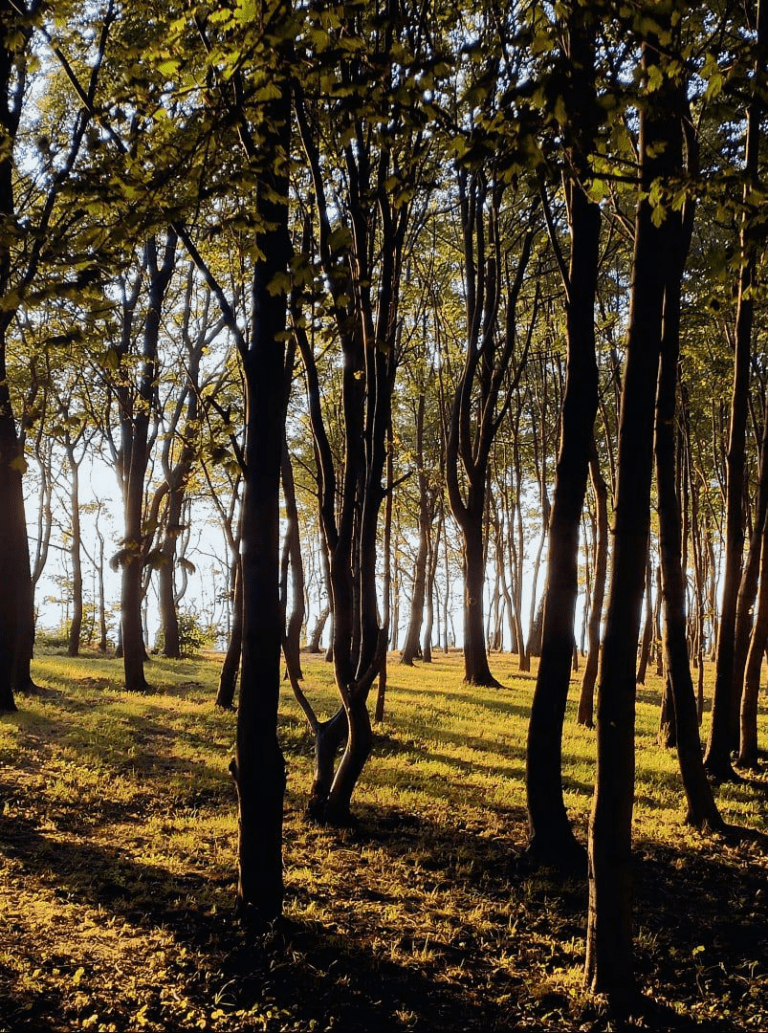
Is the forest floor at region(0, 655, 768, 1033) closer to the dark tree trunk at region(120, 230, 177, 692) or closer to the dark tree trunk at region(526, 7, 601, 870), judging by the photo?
the dark tree trunk at region(526, 7, 601, 870)

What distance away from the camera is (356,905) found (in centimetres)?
558

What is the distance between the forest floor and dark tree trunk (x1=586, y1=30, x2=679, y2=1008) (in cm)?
35

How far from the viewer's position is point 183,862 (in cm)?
627

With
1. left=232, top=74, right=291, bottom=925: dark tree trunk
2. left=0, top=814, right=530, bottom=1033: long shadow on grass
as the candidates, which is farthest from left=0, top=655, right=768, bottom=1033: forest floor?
left=232, top=74, right=291, bottom=925: dark tree trunk

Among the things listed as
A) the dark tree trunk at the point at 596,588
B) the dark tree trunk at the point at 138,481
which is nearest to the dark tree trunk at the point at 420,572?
the dark tree trunk at the point at 138,481

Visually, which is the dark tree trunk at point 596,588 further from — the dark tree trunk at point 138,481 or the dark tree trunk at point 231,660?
the dark tree trunk at point 138,481

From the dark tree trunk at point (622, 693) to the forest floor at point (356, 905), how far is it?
1.14 feet

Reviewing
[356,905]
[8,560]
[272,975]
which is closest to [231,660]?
[8,560]

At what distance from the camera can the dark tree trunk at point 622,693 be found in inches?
169

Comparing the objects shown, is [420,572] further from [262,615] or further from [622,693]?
[622,693]

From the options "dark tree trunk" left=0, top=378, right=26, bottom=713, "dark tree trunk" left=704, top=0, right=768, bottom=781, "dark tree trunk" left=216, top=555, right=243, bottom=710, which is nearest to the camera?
"dark tree trunk" left=704, top=0, right=768, bottom=781

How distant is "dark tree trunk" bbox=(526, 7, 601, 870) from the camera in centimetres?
670

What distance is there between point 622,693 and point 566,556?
2750 mm

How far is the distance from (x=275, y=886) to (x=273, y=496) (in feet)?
9.19
